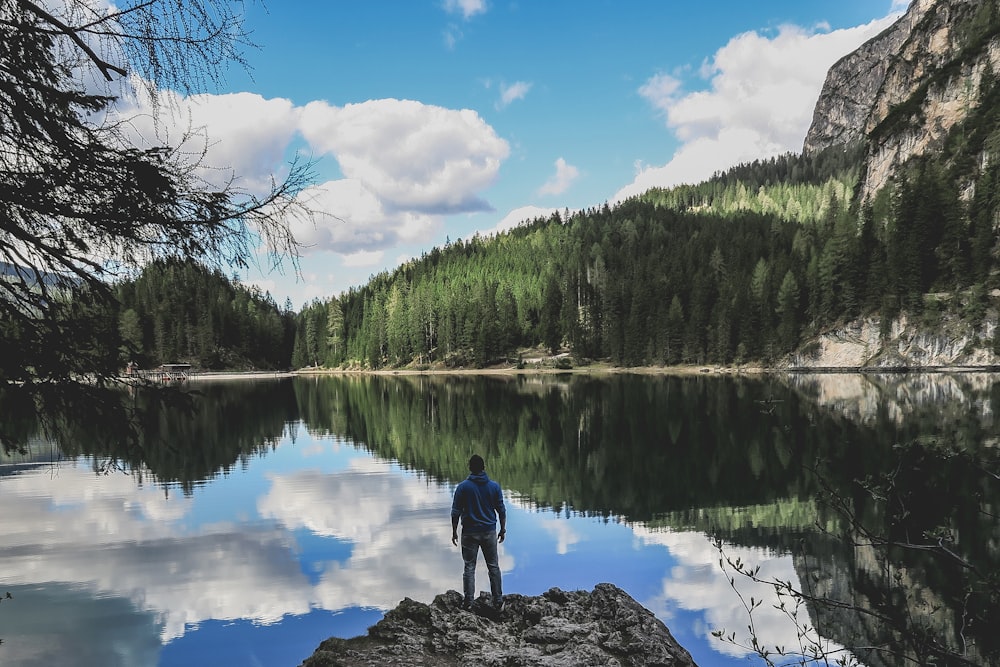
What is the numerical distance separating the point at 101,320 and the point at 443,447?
29.5 m

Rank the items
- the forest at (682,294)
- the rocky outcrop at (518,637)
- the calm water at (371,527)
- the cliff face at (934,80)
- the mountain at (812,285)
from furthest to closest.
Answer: the cliff face at (934,80) < the forest at (682,294) < the mountain at (812,285) < the calm water at (371,527) < the rocky outcrop at (518,637)

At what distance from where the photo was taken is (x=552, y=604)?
10.6 m

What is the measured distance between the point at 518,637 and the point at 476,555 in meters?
1.65

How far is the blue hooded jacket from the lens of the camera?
1069 centimetres

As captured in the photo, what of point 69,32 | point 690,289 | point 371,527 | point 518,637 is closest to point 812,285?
point 690,289

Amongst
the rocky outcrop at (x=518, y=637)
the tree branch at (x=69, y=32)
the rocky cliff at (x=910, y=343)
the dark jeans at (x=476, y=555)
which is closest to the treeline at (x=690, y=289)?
the rocky cliff at (x=910, y=343)

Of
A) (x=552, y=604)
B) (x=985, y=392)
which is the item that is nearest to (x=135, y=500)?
(x=552, y=604)

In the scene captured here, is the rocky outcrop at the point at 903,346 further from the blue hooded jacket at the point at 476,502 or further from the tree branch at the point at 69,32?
the tree branch at the point at 69,32

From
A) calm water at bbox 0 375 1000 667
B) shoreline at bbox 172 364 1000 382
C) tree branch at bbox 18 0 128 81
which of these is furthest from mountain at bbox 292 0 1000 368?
tree branch at bbox 18 0 128 81

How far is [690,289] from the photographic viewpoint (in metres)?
126

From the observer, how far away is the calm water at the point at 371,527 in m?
11.5

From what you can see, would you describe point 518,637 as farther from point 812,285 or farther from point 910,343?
point 812,285

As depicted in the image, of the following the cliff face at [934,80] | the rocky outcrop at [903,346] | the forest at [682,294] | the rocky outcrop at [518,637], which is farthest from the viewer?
the cliff face at [934,80]

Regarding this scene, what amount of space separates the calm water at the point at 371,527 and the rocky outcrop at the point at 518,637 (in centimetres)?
190
